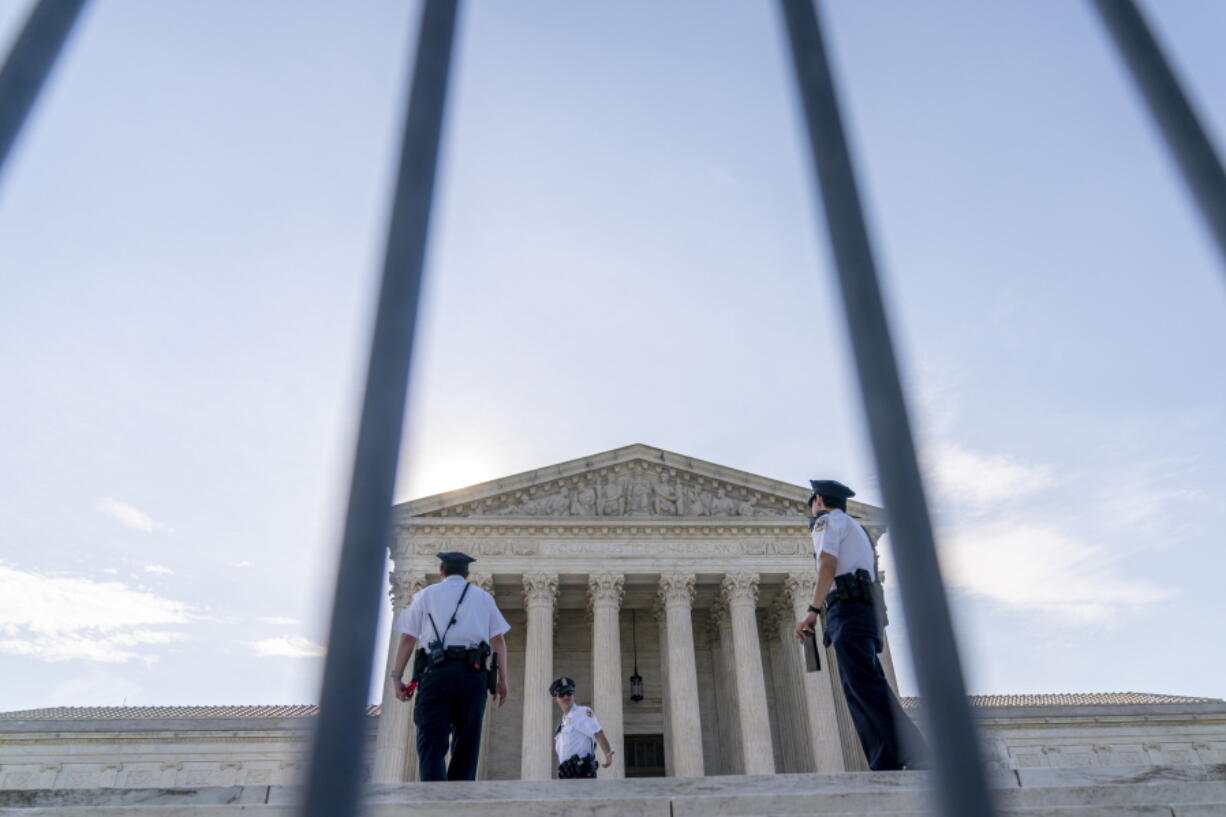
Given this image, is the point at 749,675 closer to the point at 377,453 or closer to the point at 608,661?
the point at 608,661

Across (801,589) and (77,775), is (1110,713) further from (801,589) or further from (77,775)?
(77,775)

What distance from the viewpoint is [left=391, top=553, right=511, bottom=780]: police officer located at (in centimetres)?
585

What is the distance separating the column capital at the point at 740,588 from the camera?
24125mm

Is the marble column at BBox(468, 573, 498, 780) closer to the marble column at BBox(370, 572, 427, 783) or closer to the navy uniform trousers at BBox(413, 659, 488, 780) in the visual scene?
the marble column at BBox(370, 572, 427, 783)

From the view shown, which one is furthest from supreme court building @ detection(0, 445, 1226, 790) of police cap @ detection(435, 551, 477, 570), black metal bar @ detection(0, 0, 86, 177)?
black metal bar @ detection(0, 0, 86, 177)

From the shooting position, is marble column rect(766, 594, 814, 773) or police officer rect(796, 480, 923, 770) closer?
police officer rect(796, 480, 923, 770)

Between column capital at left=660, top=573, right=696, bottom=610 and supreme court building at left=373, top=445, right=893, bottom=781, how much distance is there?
43 millimetres

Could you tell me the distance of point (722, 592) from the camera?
2477cm

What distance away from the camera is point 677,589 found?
2416 cm

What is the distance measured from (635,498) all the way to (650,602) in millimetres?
3712

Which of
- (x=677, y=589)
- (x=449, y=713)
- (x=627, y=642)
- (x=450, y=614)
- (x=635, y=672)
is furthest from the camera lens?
(x=627, y=642)

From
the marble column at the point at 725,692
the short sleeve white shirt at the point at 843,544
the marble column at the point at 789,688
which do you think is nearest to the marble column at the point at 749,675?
the marble column at the point at 725,692

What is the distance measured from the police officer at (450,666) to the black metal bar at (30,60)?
4421mm

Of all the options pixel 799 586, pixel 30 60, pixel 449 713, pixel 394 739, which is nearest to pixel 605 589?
pixel 799 586
